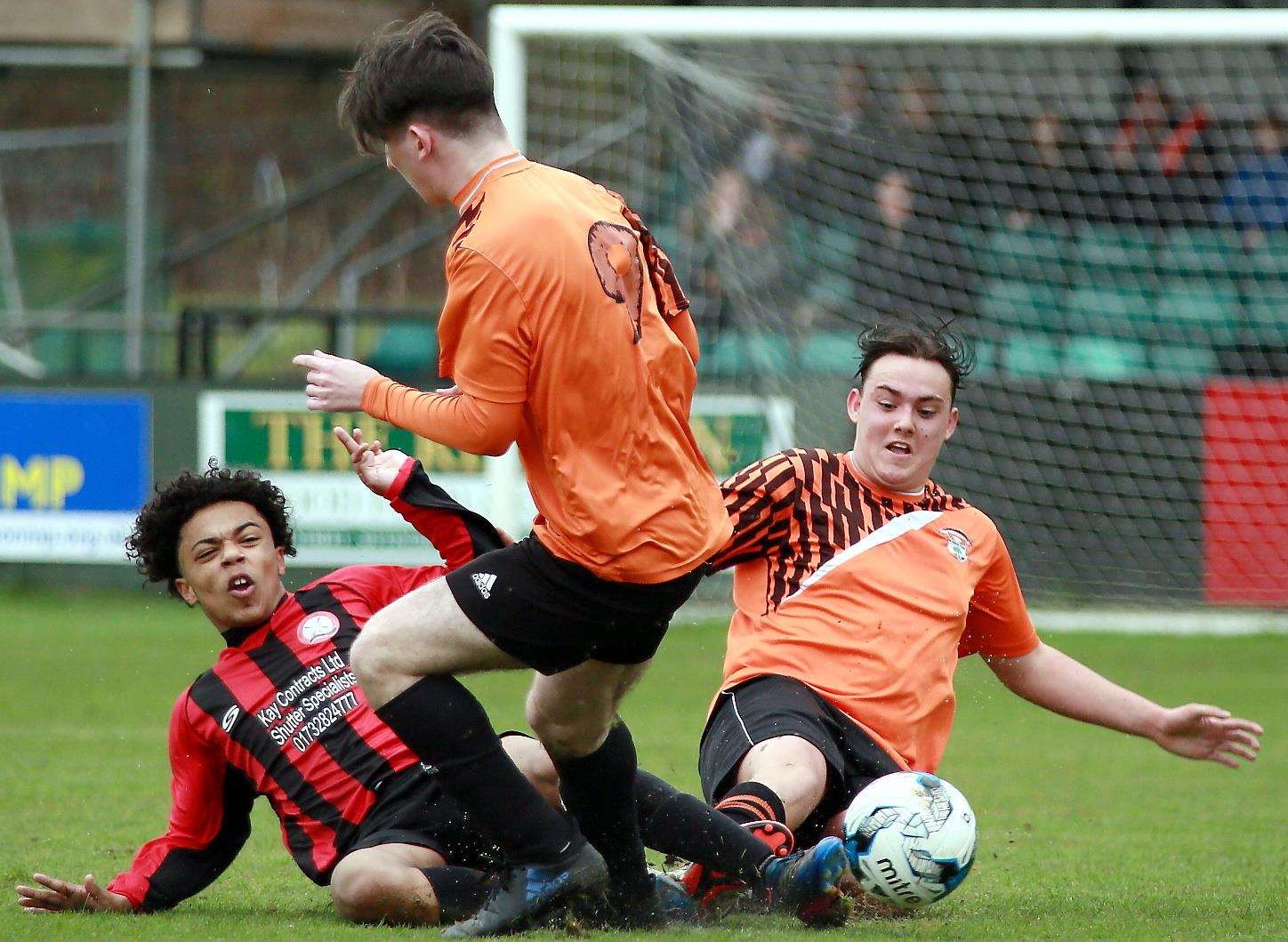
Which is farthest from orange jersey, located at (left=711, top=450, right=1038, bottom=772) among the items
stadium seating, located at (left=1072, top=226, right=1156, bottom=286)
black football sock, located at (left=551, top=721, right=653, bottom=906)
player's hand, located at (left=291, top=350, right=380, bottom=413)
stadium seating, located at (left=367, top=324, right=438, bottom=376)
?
stadium seating, located at (left=367, top=324, right=438, bottom=376)

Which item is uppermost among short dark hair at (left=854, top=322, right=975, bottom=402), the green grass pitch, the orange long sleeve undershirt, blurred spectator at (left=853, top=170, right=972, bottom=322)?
blurred spectator at (left=853, top=170, right=972, bottom=322)

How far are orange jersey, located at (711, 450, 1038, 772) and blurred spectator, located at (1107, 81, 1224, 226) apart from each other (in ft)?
21.1

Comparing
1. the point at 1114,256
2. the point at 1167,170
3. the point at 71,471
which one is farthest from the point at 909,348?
the point at 71,471

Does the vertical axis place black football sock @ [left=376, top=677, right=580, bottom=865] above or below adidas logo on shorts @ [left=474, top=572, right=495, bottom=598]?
below

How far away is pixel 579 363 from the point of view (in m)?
3.07

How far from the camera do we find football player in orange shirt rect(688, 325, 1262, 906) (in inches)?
153

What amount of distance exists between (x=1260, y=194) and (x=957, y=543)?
6703 mm

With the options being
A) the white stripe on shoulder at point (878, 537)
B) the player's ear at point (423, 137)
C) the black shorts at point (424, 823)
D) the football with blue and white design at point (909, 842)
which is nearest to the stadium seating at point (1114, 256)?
the white stripe on shoulder at point (878, 537)

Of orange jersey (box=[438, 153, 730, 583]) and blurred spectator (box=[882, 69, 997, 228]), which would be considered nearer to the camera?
orange jersey (box=[438, 153, 730, 583])

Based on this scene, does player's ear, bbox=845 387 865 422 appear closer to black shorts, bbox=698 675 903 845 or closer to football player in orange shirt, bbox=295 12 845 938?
black shorts, bbox=698 675 903 845

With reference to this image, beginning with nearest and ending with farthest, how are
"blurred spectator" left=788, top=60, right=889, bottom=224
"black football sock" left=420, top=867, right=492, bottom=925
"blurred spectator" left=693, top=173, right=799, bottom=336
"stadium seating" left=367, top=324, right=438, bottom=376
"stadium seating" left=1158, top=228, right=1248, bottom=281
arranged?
"black football sock" left=420, top=867, right=492, bottom=925, "blurred spectator" left=693, top=173, right=799, bottom=336, "stadium seating" left=1158, top=228, right=1248, bottom=281, "blurred spectator" left=788, top=60, right=889, bottom=224, "stadium seating" left=367, top=324, right=438, bottom=376

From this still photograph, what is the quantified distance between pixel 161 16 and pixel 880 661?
12.7m

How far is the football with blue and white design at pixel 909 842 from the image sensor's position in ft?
11.3

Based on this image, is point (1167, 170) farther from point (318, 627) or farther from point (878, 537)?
point (318, 627)
